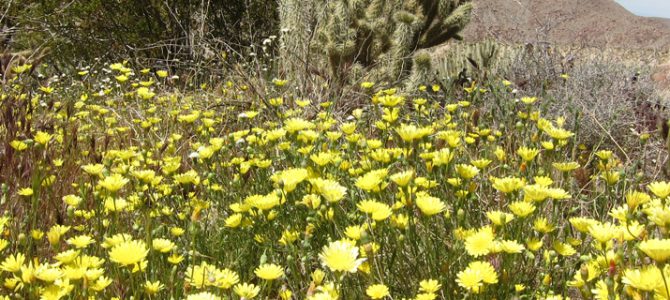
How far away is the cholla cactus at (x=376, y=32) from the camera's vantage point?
5.25 meters

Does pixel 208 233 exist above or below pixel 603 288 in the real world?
below

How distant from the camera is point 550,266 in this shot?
1650 millimetres

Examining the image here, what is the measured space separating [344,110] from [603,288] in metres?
3.42

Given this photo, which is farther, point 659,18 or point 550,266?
point 659,18

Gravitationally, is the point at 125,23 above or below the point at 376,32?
below

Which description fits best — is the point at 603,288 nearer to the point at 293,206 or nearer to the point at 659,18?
the point at 293,206

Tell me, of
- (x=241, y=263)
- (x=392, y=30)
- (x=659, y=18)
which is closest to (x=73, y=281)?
(x=241, y=263)

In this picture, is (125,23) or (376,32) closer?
(376,32)

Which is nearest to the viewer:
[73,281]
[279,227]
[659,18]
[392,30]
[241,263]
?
[73,281]

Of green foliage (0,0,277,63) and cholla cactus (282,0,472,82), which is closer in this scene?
cholla cactus (282,0,472,82)

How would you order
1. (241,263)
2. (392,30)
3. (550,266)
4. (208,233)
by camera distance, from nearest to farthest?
(550,266)
(241,263)
(208,233)
(392,30)

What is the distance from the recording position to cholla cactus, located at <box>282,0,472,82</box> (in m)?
5.25

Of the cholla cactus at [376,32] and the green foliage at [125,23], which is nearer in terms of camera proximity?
the cholla cactus at [376,32]

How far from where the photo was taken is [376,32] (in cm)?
545
